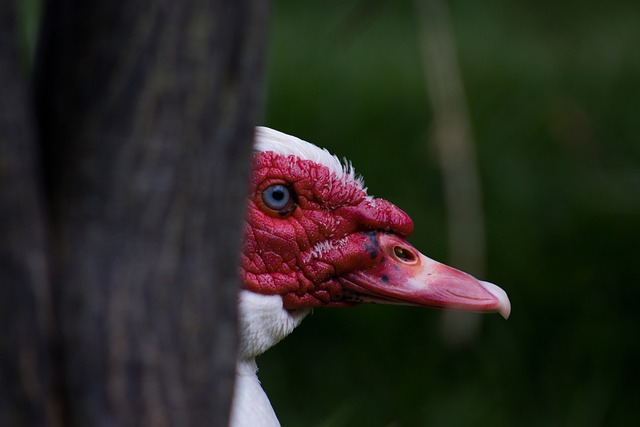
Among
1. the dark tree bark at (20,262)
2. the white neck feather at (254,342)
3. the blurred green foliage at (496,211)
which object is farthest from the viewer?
the blurred green foliage at (496,211)

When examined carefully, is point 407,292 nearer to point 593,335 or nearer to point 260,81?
point 260,81

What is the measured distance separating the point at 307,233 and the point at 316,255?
45 millimetres

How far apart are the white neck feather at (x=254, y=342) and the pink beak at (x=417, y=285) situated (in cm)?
15

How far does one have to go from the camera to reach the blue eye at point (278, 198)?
1.91 m

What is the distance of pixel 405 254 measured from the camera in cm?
200

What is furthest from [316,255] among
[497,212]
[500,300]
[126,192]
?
[497,212]

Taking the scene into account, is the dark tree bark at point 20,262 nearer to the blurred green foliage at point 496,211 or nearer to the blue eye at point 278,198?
the blue eye at point 278,198

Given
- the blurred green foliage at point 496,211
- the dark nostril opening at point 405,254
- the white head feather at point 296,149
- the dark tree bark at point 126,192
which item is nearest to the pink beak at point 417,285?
the dark nostril opening at point 405,254

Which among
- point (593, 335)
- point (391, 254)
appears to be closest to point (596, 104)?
point (593, 335)

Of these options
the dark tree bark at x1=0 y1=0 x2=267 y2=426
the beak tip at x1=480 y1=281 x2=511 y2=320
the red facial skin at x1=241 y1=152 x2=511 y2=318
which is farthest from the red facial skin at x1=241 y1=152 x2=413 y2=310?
the dark tree bark at x1=0 y1=0 x2=267 y2=426

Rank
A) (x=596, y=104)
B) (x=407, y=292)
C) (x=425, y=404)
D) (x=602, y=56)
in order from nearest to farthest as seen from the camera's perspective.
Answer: (x=407, y=292) < (x=425, y=404) < (x=596, y=104) < (x=602, y=56)

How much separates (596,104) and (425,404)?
2.73m

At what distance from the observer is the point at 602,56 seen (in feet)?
20.9

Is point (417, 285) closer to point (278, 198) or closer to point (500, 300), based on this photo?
point (500, 300)
